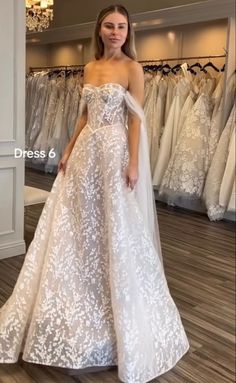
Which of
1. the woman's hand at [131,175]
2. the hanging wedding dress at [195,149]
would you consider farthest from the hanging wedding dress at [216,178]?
the woman's hand at [131,175]

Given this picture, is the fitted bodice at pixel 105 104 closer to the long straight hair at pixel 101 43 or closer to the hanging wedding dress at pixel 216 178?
the long straight hair at pixel 101 43

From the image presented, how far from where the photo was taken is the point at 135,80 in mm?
A: 1632

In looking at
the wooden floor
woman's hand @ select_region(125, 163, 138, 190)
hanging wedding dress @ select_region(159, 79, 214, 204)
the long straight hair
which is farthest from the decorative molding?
woman's hand @ select_region(125, 163, 138, 190)

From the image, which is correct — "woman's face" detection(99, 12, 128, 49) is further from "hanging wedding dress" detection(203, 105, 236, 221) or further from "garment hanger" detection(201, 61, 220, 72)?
"garment hanger" detection(201, 61, 220, 72)

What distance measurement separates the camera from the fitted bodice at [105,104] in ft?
5.28

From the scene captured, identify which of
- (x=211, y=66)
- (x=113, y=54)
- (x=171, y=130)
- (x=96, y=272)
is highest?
(x=211, y=66)

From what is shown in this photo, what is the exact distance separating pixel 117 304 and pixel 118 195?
0.41 meters

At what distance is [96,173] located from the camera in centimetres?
167

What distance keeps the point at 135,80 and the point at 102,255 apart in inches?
27.5

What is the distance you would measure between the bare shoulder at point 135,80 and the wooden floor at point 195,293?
1.11 m

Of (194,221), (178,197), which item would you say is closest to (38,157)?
(178,197)

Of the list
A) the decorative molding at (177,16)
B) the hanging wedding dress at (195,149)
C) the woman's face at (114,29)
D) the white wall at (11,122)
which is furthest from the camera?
the hanging wedding dress at (195,149)

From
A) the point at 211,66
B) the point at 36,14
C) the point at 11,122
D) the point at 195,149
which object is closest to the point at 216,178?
the point at 195,149

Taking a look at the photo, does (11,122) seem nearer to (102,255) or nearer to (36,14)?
(102,255)
